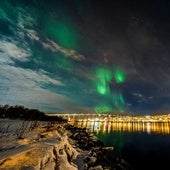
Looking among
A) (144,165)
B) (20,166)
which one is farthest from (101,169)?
(144,165)

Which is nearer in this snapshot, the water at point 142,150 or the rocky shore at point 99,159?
the rocky shore at point 99,159

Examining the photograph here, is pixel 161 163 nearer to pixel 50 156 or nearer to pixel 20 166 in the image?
pixel 50 156

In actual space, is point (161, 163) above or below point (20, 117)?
below

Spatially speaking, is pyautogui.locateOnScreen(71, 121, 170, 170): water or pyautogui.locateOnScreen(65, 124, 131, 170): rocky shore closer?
pyautogui.locateOnScreen(65, 124, 131, 170): rocky shore

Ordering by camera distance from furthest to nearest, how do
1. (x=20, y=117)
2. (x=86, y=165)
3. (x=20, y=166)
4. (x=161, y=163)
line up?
(x=20, y=117)
(x=161, y=163)
(x=86, y=165)
(x=20, y=166)

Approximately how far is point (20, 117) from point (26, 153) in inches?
4679

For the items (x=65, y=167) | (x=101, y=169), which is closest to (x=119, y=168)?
(x=101, y=169)

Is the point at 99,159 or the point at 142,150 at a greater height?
the point at 99,159

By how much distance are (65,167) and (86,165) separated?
12.6 ft

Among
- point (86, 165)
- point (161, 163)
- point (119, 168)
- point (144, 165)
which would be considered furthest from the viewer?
point (161, 163)

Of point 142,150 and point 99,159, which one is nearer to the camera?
point 99,159

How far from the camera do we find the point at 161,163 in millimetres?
29266

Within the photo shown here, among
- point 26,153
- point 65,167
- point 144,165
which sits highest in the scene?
point 26,153

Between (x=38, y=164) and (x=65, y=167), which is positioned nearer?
(x=38, y=164)
